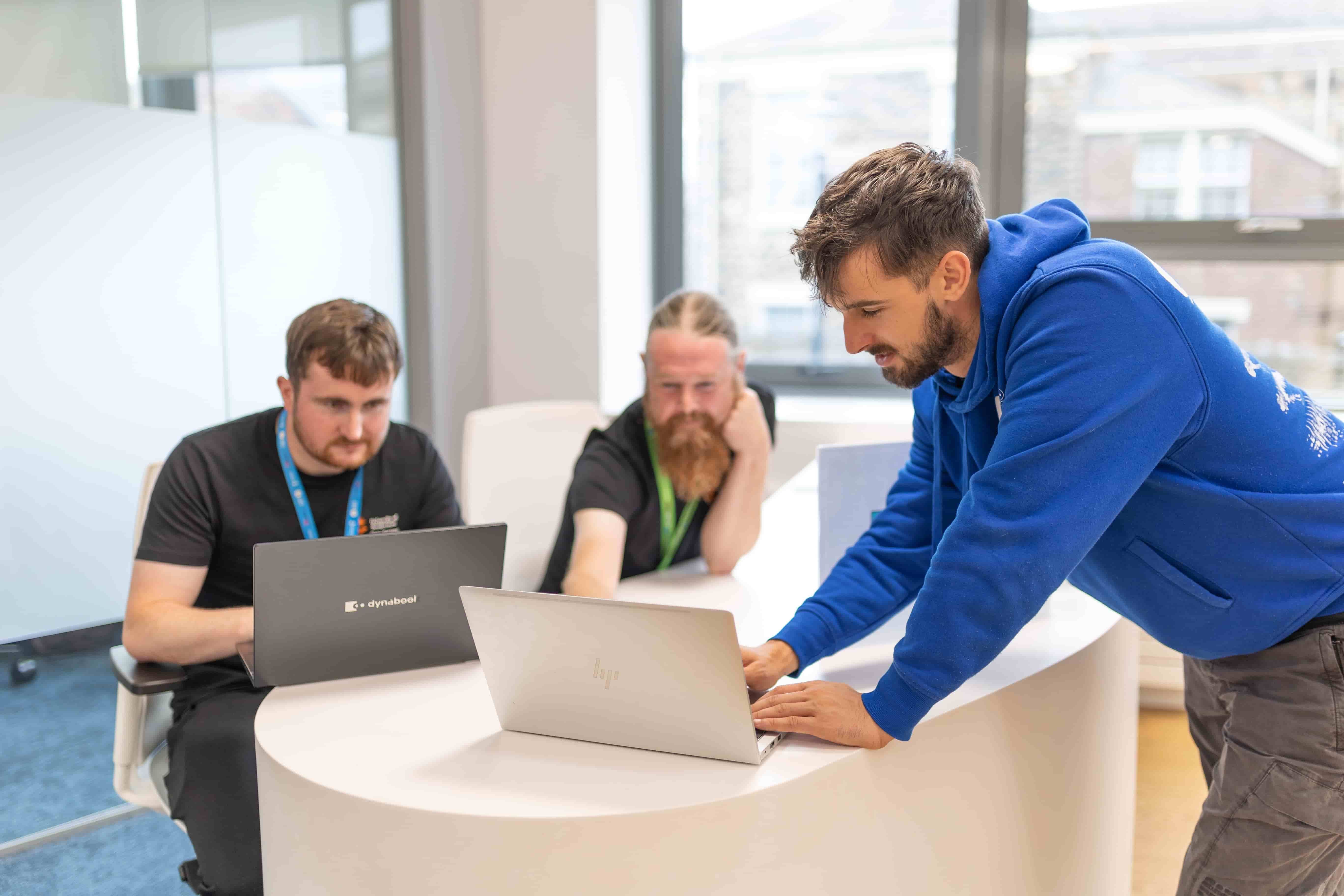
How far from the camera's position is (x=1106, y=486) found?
1.13m

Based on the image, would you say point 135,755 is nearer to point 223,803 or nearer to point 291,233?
point 223,803

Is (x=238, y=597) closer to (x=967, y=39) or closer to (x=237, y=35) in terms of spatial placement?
(x=237, y=35)

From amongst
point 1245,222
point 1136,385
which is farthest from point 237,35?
point 1245,222

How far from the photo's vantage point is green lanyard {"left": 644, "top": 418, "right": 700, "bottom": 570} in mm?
2234

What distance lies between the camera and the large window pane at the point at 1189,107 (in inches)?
135

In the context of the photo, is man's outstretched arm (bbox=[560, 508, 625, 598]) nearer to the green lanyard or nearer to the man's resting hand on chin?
the green lanyard

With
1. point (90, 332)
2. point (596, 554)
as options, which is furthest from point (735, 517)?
point (90, 332)

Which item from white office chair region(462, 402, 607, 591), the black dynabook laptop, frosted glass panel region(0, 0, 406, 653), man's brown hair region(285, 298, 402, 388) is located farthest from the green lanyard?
frosted glass panel region(0, 0, 406, 653)

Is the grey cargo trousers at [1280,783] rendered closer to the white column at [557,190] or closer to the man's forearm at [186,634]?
the man's forearm at [186,634]

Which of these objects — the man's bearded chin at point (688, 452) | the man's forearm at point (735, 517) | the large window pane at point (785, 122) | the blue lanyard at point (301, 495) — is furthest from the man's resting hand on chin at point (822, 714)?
the large window pane at point (785, 122)

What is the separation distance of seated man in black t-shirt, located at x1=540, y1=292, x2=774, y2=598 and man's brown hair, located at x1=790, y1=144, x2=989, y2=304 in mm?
932

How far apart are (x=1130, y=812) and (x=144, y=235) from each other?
2.53 metres

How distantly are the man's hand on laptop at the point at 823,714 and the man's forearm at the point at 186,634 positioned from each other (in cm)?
93

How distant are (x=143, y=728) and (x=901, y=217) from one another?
155cm
